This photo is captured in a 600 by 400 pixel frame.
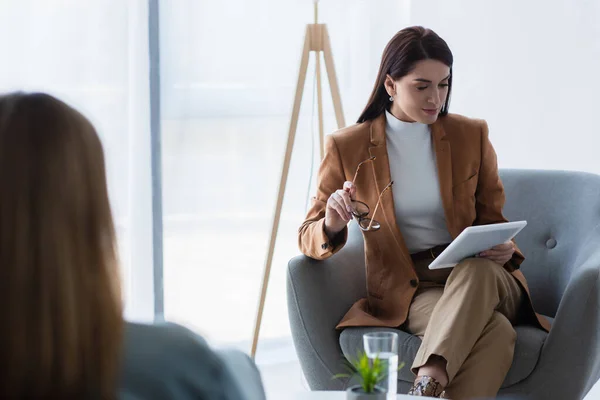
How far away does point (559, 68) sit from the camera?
3793 mm

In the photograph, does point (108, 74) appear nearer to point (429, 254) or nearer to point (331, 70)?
point (331, 70)

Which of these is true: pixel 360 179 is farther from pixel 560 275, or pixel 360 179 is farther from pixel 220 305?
pixel 220 305

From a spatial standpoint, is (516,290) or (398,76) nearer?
(516,290)

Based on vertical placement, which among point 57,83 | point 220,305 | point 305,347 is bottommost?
point 220,305

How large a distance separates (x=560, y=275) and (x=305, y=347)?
852 mm

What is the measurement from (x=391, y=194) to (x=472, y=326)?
1.80 feet

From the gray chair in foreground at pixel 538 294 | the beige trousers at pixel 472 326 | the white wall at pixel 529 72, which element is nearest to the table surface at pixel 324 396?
the beige trousers at pixel 472 326

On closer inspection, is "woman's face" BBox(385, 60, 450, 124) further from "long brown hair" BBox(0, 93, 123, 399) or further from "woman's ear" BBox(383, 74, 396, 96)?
"long brown hair" BBox(0, 93, 123, 399)

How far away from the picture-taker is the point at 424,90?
269 cm

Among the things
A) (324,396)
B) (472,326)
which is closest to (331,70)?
(472,326)

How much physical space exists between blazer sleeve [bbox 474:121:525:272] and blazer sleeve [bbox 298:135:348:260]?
44cm

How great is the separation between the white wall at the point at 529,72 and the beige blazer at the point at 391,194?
1.12m

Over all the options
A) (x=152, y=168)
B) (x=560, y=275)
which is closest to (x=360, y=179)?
(x=560, y=275)

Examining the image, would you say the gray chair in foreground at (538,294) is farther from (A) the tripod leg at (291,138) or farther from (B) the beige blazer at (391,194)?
(A) the tripod leg at (291,138)
